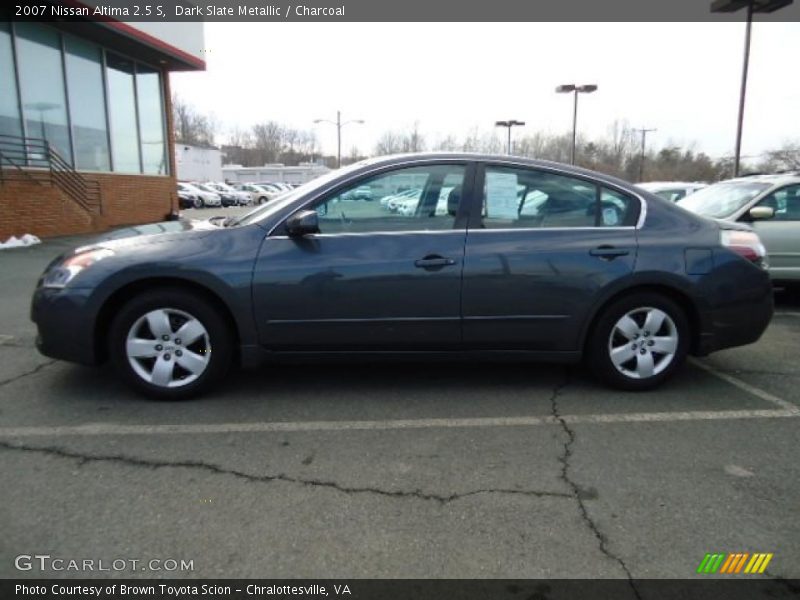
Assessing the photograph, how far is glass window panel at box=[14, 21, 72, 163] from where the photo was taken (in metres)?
13.5

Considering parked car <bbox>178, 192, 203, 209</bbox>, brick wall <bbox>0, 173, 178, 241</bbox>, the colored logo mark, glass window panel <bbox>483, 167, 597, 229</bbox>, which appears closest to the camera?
the colored logo mark

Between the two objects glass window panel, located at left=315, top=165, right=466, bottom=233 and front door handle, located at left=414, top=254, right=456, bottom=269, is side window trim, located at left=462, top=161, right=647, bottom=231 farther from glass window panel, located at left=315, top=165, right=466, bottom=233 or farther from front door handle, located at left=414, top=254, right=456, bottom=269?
front door handle, located at left=414, top=254, right=456, bottom=269

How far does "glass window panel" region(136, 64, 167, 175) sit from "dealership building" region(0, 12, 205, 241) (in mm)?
33

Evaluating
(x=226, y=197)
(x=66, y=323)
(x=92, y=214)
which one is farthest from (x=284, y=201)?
(x=226, y=197)

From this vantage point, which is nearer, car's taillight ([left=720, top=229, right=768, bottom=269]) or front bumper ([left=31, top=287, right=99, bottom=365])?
front bumper ([left=31, top=287, right=99, bottom=365])

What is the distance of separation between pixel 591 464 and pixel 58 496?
2601 millimetres

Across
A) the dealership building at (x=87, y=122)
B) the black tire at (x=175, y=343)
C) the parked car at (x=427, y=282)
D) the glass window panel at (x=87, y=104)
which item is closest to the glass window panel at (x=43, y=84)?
the dealership building at (x=87, y=122)

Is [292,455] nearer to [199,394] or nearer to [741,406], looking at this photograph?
[199,394]

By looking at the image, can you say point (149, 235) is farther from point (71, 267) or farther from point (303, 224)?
point (303, 224)

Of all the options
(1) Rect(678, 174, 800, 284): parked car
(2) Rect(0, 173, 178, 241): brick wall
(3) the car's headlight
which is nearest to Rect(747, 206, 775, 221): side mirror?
(1) Rect(678, 174, 800, 284): parked car

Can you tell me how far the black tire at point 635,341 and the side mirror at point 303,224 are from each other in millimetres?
2001

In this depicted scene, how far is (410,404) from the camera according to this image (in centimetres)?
370

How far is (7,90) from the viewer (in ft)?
43.2

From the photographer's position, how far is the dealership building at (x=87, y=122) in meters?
13.1
